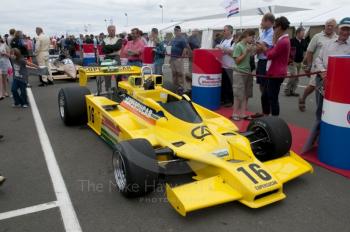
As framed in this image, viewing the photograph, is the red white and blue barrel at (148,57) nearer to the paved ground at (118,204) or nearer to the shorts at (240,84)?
the shorts at (240,84)

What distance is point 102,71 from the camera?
6238 millimetres

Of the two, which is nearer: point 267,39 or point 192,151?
point 192,151

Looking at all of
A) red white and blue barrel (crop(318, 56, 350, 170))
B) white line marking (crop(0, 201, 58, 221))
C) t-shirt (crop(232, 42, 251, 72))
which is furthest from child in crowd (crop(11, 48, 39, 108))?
red white and blue barrel (crop(318, 56, 350, 170))

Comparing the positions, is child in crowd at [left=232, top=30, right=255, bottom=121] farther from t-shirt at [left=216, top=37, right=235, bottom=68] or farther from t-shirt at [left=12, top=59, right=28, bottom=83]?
t-shirt at [left=12, top=59, right=28, bottom=83]

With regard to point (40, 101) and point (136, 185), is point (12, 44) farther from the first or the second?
point (136, 185)

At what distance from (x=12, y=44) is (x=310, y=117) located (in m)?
8.61

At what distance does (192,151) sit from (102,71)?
325 cm

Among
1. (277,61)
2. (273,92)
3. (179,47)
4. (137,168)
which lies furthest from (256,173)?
(179,47)

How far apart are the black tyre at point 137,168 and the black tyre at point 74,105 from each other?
2576 mm

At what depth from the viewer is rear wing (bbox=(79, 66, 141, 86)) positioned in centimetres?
606

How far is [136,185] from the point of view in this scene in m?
3.35

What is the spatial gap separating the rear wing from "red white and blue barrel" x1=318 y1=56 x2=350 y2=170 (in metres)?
3.45

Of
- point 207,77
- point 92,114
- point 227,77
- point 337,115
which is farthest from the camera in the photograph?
point 227,77

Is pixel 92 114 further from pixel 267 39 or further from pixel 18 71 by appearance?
pixel 267 39
